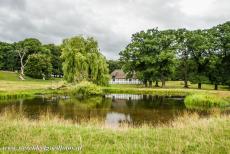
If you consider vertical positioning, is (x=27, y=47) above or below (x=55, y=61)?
above

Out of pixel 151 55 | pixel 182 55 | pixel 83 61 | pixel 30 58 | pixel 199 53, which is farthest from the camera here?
pixel 30 58

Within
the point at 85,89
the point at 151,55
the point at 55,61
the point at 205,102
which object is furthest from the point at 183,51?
the point at 55,61

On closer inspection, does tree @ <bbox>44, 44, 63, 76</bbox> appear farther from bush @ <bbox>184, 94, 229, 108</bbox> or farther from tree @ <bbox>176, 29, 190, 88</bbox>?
bush @ <bbox>184, 94, 229, 108</bbox>

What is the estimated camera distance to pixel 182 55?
182 ft

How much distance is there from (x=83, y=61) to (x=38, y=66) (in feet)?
87.7

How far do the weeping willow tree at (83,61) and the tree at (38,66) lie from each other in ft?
72.8

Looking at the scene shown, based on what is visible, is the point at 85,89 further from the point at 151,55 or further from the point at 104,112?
the point at 151,55

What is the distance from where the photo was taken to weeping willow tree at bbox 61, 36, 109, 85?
132 ft

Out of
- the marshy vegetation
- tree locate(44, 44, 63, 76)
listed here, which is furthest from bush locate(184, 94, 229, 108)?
tree locate(44, 44, 63, 76)

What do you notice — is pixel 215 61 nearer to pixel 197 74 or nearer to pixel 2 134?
pixel 197 74

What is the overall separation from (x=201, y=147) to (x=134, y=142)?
2.02 m

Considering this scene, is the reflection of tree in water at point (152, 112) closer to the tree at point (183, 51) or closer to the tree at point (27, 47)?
the tree at point (183, 51)

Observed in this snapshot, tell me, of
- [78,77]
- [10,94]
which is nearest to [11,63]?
[78,77]

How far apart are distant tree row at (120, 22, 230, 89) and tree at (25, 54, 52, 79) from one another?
783 inches
